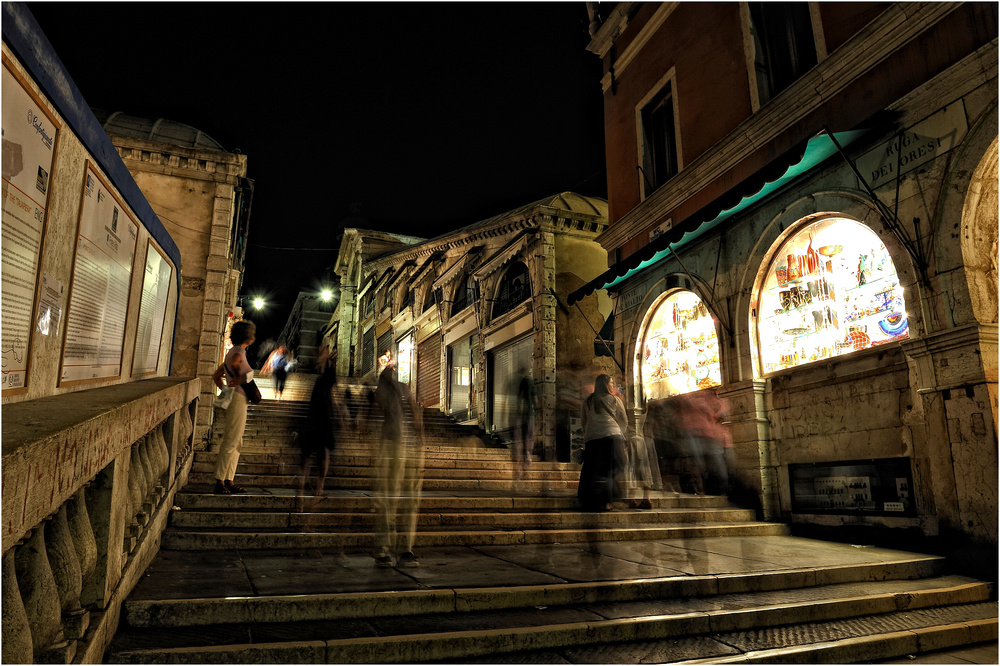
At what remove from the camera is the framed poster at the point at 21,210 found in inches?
108

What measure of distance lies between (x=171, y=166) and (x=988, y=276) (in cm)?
1199

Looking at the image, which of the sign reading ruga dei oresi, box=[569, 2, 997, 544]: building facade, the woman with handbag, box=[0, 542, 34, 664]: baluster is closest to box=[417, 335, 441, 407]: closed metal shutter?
box=[569, 2, 997, 544]: building facade

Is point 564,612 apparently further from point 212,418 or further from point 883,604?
point 212,418

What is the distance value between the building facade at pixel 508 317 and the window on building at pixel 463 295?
37mm

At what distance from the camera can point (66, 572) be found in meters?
2.32

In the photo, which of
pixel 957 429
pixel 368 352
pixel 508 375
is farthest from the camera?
pixel 368 352

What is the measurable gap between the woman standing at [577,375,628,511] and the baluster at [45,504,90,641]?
5.80 meters

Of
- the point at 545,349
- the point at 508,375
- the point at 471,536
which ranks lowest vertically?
the point at 471,536

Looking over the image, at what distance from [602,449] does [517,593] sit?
12.0 feet

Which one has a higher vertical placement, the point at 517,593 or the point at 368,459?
the point at 368,459

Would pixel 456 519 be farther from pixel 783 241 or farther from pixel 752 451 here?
pixel 783 241

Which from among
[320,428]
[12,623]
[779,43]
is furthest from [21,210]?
[779,43]

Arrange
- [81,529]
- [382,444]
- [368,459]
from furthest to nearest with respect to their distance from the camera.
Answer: [368,459]
[382,444]
[81,529]

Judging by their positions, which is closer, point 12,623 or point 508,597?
point 12,623
